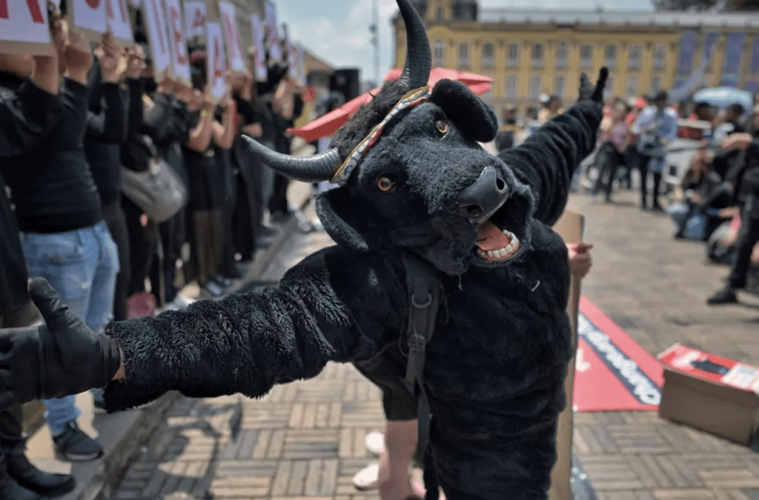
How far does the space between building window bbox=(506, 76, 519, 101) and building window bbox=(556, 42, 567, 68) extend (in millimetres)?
4092

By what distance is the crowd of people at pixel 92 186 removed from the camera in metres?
2.21

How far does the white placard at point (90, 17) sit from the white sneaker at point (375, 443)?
8.18 ft

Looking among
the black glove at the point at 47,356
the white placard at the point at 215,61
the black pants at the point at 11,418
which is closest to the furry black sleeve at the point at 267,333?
the black glove at the point at 47,356

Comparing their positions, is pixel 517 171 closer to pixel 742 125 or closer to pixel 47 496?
pixel 47 496

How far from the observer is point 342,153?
62.4 inches

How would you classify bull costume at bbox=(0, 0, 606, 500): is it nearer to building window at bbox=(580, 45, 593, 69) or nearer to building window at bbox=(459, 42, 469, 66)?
building window at bbox=(459, 42, 469, 66)

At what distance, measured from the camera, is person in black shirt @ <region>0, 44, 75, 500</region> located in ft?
7.03

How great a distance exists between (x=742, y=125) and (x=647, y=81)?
53066 mm

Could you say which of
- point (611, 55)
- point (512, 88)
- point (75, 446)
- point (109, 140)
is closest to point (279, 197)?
point (109, 140)

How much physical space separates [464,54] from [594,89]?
5360 cm

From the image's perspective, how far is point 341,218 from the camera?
5.14 ft

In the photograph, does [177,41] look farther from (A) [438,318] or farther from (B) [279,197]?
(B) [279,197]

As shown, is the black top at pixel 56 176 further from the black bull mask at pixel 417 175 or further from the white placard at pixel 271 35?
the white placard at pixel 271 35

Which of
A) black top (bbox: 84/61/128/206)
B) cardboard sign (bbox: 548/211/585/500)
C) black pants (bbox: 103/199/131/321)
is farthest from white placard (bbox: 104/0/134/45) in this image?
cardboard sign (bbox: 548/211/585/500)
